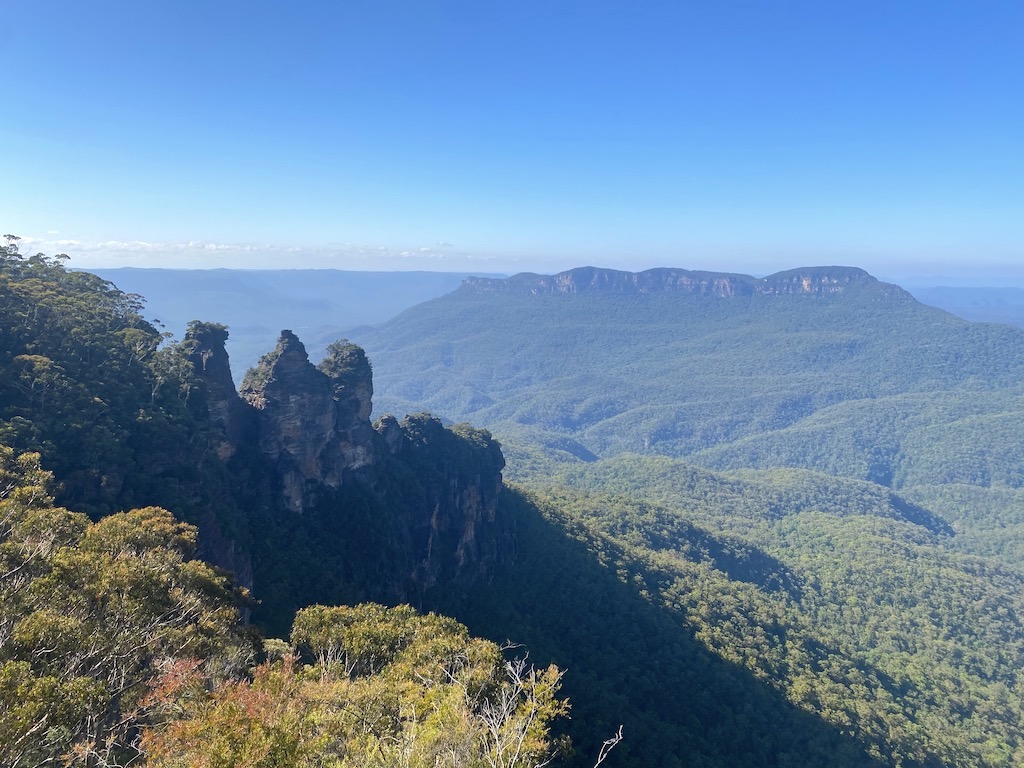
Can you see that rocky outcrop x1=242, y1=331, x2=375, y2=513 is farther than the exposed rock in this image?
Yes

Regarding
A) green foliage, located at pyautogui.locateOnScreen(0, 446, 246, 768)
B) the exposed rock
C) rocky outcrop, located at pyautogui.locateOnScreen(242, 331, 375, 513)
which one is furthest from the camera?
rocky outcrop, located at pyautogui.locateOnScreen(242, 331, 375, 513)

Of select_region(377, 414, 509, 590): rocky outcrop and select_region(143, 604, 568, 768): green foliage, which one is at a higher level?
select_region(143, 604, 568, 768): green foliage

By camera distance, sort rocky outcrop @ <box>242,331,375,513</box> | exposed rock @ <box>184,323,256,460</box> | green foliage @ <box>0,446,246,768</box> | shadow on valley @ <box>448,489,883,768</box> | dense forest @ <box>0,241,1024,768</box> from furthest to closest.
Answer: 1. rocky outcrop @ <box>242,331,375,513</box>
2. exposed rock @ <box>184,323,256,460</box>
3. shadow on valley @ <box>448,489,883,768</box>
4. dense forest @ <box>0,241,1024,768</box>
5. green foliage @ <box>0,446,246,768</box>

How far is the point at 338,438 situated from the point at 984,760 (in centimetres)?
6260

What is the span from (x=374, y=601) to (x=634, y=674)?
2215cm

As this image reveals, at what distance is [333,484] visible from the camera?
1825 inches

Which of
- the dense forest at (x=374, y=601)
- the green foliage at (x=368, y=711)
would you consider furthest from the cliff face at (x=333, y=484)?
the green foliage at (x=368, y=711)

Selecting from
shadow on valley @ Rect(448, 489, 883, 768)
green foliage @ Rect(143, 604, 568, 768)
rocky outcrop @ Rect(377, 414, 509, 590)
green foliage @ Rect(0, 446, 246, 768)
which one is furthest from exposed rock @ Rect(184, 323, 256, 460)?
shadow on valley @ Rect(448, 489, 883, 768)

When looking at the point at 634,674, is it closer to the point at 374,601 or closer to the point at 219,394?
the point at 374,601

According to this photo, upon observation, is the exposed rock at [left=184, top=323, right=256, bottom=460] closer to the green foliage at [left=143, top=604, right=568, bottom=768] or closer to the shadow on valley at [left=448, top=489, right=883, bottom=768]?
the green foliage at [left=143, top=604, right=568, bottom=768]

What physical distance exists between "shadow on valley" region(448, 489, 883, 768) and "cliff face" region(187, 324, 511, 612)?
241 inches

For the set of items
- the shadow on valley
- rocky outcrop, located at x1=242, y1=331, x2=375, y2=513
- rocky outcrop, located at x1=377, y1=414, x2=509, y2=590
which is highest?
rocky outcrop, located at x1=242, y1=331, x2=375, y2=513

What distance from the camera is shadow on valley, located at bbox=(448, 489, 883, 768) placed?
37406 millimetres

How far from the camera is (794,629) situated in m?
61.5
